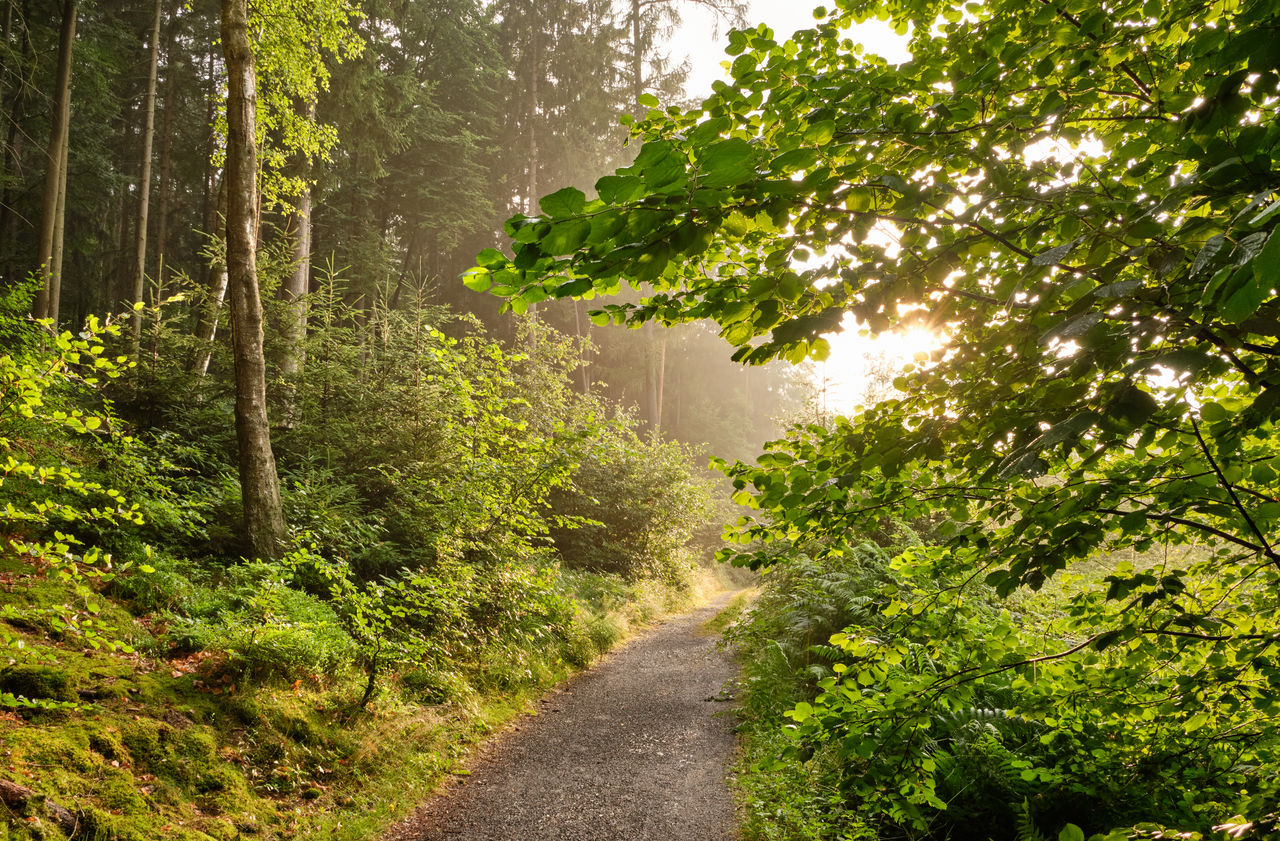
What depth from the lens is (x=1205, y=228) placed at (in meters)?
1.03

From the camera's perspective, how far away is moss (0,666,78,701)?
347 cm

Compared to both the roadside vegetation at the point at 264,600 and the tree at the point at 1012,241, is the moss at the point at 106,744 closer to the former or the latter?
the roadside vegetation at the point at 264,600

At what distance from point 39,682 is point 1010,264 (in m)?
5.74

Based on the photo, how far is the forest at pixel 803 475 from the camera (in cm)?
113

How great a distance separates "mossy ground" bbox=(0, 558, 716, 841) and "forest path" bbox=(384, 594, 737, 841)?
1.57ft

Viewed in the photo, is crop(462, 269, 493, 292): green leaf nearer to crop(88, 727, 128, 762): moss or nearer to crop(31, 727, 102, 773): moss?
crop(31, 727, 102, 773): moss

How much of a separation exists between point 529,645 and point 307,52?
367 inches

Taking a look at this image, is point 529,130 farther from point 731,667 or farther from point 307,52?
point 731,667

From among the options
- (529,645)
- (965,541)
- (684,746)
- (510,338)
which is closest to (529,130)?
(510,338)

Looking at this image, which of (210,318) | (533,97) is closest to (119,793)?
(210,318)

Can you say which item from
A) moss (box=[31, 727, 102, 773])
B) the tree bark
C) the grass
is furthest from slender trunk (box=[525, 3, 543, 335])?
moss (box=[31, 727, 102, 773])

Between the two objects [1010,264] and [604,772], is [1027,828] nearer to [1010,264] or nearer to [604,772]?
[1010,264]

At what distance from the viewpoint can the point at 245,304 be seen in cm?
625

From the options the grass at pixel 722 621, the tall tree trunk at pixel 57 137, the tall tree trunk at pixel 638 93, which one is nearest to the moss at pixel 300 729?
the grass at pixel 722 621
